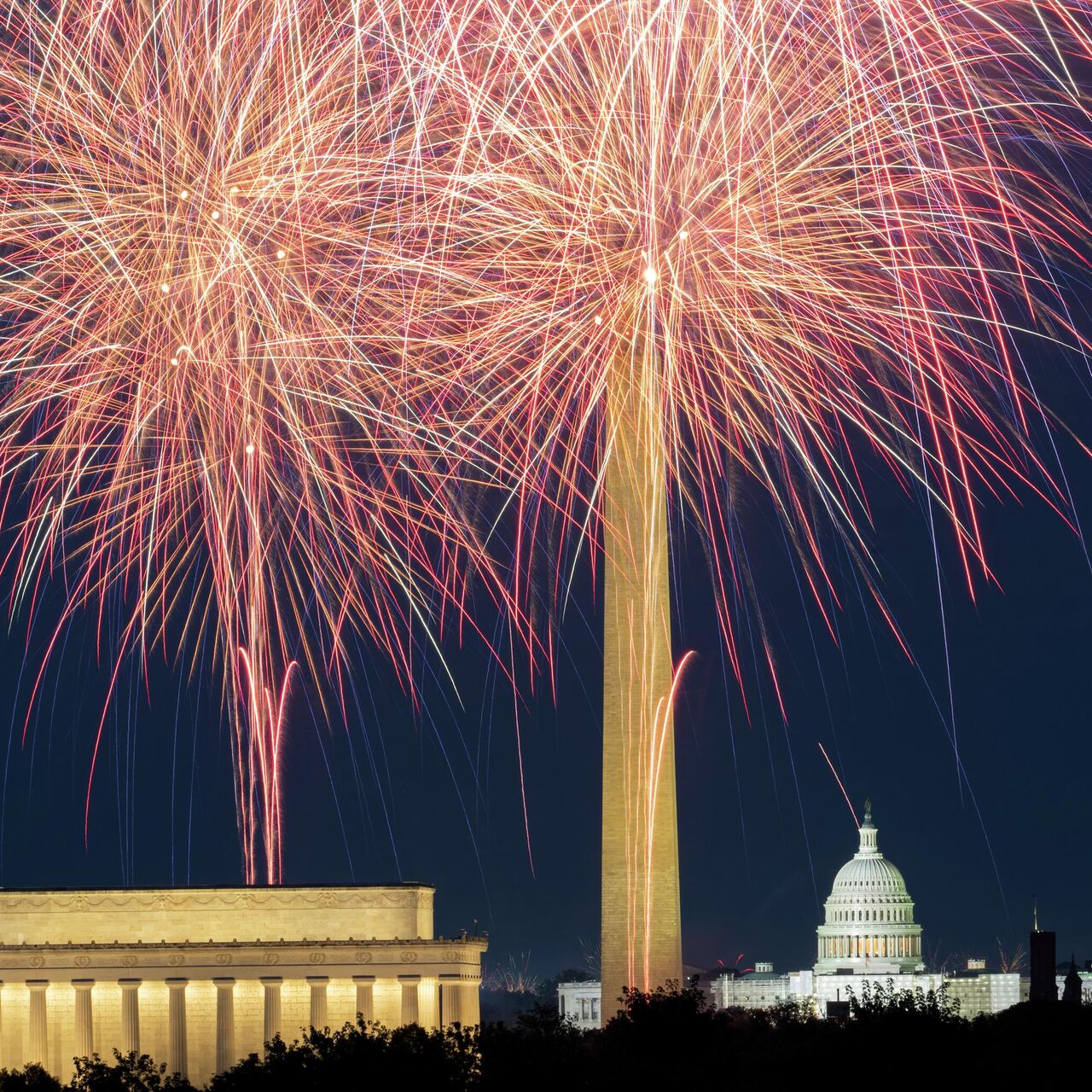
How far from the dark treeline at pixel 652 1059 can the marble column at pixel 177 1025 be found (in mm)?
31902

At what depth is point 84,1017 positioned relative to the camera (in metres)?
137

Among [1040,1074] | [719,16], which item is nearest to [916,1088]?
[1040,1074]

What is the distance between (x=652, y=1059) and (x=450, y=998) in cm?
4724

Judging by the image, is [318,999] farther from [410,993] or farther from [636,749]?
[636,749]

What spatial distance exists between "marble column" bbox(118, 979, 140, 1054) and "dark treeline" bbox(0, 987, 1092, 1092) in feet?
111

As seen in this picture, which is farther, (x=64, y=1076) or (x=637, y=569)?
(x=64, y=1076)

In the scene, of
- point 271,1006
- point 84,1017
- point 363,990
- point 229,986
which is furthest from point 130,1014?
point 363,990

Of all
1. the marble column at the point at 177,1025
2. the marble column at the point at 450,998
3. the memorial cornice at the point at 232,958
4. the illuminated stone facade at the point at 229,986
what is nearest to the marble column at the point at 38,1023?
the illuminated stone facade at the point at 229,986

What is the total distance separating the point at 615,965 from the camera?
4466 inches

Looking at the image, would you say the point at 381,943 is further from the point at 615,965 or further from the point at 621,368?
the point at 621,368

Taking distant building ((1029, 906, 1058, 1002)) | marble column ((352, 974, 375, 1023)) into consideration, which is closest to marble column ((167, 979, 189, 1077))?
marble column ((352, 974, 375, 1023))

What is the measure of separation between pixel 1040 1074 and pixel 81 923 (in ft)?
235

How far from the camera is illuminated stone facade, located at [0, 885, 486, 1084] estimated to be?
135750mm

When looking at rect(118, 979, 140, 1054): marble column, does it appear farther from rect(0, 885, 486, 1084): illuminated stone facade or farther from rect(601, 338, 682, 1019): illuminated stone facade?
rect(601, 338, 682, 1019): illuminated stone facade
